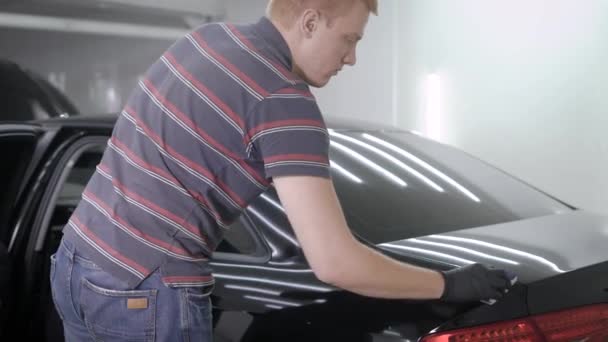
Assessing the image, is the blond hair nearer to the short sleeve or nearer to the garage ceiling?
the short sleeve

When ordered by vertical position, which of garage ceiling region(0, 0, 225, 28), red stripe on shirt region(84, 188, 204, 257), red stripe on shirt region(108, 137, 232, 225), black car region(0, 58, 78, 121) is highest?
garage ceiling region(0, 0, 225, 28)

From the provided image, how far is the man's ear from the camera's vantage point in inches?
41.2

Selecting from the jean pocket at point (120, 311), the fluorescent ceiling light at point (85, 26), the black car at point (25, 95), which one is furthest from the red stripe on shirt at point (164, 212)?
the black car at point (25, 95)

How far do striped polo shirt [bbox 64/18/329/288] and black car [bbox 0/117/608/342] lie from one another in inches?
13.0

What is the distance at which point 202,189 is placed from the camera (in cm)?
104

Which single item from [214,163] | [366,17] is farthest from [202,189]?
[366,17]

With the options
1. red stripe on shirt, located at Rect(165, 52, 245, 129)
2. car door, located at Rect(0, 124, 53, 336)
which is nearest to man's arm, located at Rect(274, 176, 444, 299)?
→ red stripe on shirt, located at Rect(165, 52, 245, 129)

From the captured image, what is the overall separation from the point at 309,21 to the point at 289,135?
0.20 metres

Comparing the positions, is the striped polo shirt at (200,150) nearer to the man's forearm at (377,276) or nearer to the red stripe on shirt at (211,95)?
the red stripe on shirt at (211,95)

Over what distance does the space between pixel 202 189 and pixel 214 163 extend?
4 centimetres

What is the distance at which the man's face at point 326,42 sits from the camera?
41.7 inches

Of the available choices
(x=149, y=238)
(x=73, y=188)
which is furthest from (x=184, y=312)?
(x=73, y=188)

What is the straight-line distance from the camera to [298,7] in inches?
41.7

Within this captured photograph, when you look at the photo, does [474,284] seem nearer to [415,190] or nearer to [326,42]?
[326,42]
